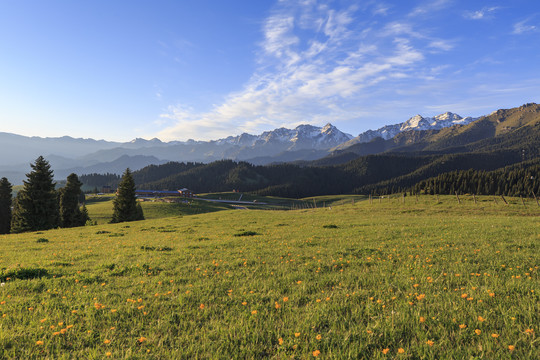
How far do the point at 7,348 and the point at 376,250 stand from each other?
12.6 m

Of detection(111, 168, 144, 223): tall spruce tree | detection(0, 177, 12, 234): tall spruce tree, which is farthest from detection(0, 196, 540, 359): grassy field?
detection(0, 177, 12, 234): tall spruce tree

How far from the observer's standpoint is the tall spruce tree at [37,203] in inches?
1833

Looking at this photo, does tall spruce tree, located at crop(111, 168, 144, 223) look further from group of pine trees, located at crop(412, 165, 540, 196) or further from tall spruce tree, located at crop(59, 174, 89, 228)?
group of pine trees, located at crop(412, 165, 540, 196)

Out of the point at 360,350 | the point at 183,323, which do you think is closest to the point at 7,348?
the point at 183,323

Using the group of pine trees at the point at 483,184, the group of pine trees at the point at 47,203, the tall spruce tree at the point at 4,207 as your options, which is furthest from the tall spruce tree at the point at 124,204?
the group of pine trees at the point at 483,184

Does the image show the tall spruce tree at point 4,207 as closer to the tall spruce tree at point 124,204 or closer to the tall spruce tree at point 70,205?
the tall spruce tree at point 70,205

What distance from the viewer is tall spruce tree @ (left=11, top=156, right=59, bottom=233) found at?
153 ft

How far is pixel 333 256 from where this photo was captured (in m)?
11.2

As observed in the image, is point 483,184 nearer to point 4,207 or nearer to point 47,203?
point 47,203

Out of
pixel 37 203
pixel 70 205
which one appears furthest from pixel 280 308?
pixel 70 205

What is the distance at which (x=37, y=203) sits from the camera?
47.3 meters

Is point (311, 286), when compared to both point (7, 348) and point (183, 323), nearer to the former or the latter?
point (183, 323)

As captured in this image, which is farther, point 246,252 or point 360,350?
point 246,252

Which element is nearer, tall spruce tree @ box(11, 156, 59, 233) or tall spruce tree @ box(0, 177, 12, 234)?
tall spruce tree @ box(11, 156, 59, 233)
